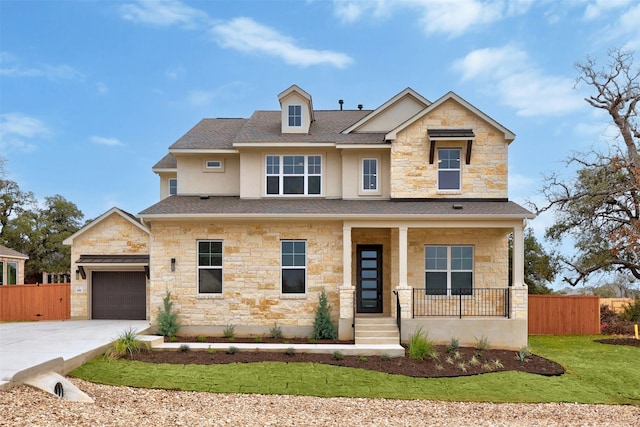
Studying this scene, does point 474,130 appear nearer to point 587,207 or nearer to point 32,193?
point 587,207

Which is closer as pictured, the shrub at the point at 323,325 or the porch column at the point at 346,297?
the porch column at the point at 346,297

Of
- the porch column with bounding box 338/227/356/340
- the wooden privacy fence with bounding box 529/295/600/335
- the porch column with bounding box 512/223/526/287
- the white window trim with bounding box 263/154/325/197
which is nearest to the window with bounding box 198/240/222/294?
the white window trim with bounding box 263/154/325/197

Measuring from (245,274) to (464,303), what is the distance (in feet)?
22.8

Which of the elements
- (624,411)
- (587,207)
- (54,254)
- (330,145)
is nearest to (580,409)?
(624,411)

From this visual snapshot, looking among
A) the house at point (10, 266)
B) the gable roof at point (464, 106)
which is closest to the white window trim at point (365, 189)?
the gable roof at point (464, 106)

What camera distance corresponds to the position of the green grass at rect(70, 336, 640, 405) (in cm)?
1083

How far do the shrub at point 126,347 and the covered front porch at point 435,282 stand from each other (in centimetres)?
557

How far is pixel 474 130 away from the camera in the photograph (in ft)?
57.1

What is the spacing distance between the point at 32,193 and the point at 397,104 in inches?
1239

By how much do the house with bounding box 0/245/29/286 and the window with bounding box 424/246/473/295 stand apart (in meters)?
21.5

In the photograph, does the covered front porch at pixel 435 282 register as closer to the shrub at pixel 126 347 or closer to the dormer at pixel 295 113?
the dormer at pixel 295 113

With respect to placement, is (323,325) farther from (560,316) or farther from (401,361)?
(560,316)

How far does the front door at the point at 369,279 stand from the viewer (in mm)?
17703

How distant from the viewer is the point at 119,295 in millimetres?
20156
